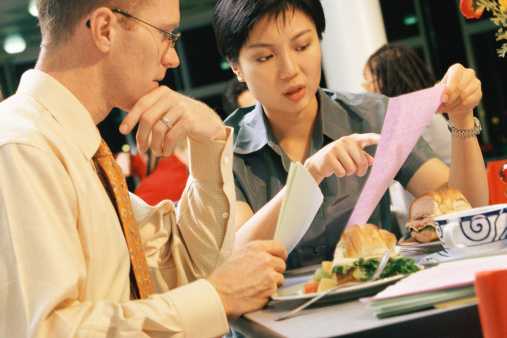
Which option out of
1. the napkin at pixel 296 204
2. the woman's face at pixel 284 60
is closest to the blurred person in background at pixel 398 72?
the woman's face at pixel 284 60

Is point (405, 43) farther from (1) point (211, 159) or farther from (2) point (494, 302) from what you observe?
(2) point (494, 302)

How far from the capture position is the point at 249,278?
1144mm

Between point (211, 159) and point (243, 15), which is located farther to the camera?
point (243, 15)

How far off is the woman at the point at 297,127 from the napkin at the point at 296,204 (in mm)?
235

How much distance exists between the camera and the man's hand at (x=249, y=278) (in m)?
1.11

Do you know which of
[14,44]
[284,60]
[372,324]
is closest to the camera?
[372,324]

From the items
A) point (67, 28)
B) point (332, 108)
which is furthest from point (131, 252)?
point (332, 108)

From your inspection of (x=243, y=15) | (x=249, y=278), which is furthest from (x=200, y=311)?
(x=243, y=15)

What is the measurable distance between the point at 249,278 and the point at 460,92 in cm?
75

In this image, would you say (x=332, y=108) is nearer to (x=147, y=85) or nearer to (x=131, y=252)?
(x=147, y=85)

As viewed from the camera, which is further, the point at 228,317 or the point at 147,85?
the point at 147,85

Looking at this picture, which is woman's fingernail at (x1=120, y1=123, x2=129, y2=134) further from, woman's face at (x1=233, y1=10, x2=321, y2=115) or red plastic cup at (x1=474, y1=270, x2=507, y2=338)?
red plastic cup at (x1=474, y1=270, x2=507, y2=338)

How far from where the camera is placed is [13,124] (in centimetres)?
110

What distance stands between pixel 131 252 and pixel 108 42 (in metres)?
0.46
